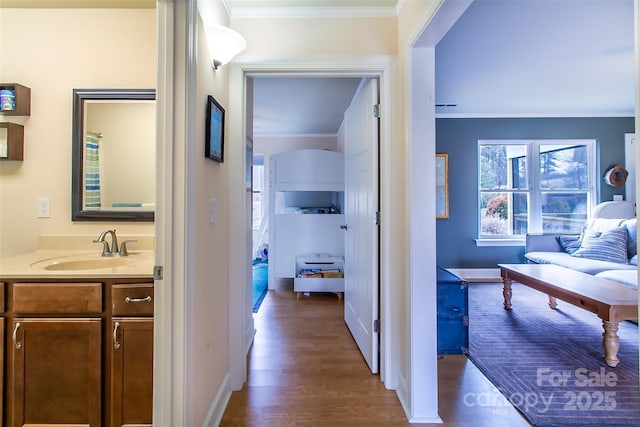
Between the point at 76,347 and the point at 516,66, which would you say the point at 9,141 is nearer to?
the point at 76,347

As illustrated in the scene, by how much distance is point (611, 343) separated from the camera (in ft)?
6.98

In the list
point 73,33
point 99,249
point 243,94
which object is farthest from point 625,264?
point 73,33

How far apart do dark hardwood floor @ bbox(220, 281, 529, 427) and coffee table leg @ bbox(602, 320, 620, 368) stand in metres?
0.97

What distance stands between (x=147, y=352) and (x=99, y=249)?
2.78 feet

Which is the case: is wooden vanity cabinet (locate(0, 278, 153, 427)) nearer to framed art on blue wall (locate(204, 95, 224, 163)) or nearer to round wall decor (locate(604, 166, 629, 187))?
framed art on blue wall (locate(204, 95, 224, 163))

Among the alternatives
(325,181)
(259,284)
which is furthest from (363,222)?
(259,284)

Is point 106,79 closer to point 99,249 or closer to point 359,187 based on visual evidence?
point 99,249

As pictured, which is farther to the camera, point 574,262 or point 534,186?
point 534,186

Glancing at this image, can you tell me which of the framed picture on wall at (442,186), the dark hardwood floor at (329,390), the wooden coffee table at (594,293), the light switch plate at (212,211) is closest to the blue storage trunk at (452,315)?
the dark hardwood floor at (329,390)

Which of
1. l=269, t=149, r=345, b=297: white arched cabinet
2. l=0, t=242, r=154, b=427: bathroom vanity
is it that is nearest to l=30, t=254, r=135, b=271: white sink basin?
l=0, t=242, r=154, b=427: bathroom vanity

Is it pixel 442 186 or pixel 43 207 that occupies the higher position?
pixel 442 186

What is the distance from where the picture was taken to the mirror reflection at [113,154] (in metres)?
1.81

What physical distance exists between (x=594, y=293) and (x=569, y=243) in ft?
7.18

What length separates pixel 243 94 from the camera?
1894mm
